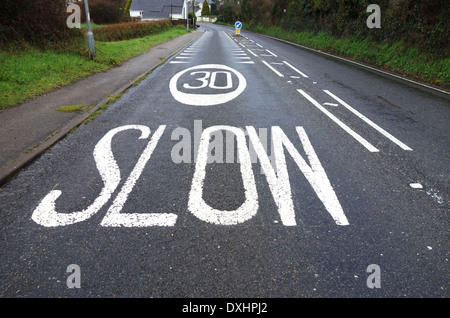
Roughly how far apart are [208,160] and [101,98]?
487 centimetres

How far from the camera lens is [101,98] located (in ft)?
25.7

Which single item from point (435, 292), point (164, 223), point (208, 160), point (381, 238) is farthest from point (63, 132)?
point (435, 292)

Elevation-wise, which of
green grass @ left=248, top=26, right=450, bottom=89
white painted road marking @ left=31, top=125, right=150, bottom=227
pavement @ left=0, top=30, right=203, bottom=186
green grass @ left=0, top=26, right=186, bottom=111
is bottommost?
white painted road marking @ left=31, top=125, right=150, bottom=227

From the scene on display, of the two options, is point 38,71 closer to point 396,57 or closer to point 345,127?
point 345,127

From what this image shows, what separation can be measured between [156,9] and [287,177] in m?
82.2

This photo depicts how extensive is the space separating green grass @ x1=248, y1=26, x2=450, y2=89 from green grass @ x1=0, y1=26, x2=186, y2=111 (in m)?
12.7

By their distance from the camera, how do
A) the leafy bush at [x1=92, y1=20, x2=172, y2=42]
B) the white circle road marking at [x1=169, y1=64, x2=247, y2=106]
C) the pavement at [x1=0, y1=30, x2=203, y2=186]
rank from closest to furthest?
the pavement at [x1=0, y1=30, x2=203, y2=186], the white circle road marking at [x1=169, y1=64, x2=247, y2=106], the leafy bush at [x1=92, y1=20, x2=172, y2=42]

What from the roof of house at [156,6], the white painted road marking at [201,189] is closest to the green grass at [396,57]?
the white painted road marking at [201,189]

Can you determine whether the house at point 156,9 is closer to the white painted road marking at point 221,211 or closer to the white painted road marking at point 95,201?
the white painted road marking at point 95,201

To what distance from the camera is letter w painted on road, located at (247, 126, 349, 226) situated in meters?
3.26

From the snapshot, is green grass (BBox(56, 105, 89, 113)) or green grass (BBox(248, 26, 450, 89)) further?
green grass (BBox(248, 26, 450, 89))

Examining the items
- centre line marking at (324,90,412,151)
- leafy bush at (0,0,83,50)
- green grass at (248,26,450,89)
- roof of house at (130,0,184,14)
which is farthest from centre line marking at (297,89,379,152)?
roof of house at (130,0,184,14)

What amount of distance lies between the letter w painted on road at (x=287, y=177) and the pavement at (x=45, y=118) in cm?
358

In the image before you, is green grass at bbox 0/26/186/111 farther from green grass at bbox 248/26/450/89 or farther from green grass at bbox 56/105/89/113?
green grass at bbox 248/26/450/89
